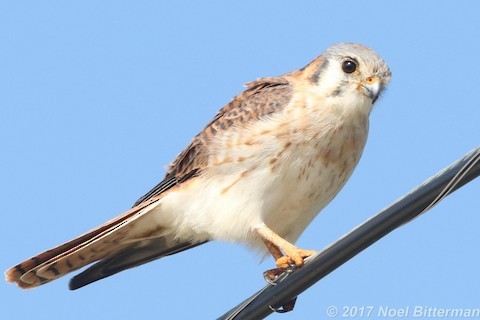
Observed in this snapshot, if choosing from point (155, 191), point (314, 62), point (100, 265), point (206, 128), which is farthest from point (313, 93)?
point (100, 265)

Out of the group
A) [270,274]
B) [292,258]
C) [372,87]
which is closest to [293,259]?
[292,258]

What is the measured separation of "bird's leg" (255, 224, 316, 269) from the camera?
16.4ft

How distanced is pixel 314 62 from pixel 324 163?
66 cm

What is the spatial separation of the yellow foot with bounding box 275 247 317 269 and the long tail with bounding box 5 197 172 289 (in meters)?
0.99

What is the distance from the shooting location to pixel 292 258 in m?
5.02

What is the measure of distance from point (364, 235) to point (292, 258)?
1.42m

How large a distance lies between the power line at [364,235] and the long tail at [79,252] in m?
1.57

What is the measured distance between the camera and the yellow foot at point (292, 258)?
500 centimetres

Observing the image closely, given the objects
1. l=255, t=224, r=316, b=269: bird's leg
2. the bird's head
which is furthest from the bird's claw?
the bird's head

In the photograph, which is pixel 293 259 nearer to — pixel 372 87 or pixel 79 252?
pixel 372 87

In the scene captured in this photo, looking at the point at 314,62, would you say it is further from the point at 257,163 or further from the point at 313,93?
the point at 257,163

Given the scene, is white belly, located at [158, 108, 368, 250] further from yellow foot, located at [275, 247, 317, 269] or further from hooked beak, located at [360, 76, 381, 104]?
yellow foot, located at [275, 247, 317, 269]

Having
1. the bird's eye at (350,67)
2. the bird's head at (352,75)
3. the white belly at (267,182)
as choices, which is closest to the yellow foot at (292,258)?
the white belly at (267,182)

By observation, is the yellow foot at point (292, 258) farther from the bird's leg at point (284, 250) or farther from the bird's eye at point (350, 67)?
the bird's eye at point (350, 67)
